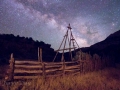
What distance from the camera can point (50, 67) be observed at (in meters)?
11.3

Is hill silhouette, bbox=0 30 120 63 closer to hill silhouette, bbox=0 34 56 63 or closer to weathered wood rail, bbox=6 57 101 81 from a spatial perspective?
hill silhouette, bbox=0 34 56 63

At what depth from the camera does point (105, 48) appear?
90.2 ft

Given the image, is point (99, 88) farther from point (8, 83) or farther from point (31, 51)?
point (31, 51)

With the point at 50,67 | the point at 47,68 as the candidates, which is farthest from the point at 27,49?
the point at 50,67

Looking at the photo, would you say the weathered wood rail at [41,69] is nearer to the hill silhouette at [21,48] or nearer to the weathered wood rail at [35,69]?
the weathered wood rail at [35,69]

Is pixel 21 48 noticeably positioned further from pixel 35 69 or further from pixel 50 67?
pixel 50 67

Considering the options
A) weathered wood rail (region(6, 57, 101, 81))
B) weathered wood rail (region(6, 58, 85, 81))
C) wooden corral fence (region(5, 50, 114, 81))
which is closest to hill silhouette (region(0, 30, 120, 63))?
wooden corral fence (region(5, 50, 114, 81))

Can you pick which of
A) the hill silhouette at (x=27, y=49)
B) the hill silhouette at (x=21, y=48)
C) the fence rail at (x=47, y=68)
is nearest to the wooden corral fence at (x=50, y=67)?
the fence rail at (x=47, y=68)

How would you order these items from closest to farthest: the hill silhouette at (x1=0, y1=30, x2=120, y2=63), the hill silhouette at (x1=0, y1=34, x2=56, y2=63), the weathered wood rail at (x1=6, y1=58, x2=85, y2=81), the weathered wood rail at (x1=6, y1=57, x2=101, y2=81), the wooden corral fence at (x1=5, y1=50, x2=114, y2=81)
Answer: the weathered wood rail at (x1=6, y1=58, x2=85, y2=81), the weathered wood rail at (x1=6, y1=57, x2=101, y2=81), the wooden corral fence at (x1=5, y1=50, x2=114, y2=81), the hill silhouette at (x1=0, y1=34, x2=56, y2=63), the hill silhouette at (x1=0, y1=30, x2=120, y2=63)

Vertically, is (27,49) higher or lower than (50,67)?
higher

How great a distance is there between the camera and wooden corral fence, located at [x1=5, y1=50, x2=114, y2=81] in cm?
927

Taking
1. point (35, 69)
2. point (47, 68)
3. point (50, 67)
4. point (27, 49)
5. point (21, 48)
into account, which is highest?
point (21, 48)

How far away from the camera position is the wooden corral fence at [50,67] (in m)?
9.27

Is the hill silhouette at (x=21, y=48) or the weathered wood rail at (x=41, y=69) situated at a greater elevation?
the hill silhouette at (x=21, y=48)
